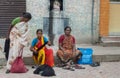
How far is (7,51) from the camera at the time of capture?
920cm

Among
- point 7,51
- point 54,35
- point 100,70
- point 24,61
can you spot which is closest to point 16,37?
point 7,51

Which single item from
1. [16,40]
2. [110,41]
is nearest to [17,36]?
[16,40]

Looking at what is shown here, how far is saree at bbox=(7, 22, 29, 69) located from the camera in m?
8.97

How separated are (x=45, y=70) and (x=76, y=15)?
152 inches

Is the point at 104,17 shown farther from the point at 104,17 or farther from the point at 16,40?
the point at 16,40

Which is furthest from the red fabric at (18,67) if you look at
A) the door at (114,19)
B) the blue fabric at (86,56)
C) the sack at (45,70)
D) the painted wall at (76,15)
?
the door at (114,19)

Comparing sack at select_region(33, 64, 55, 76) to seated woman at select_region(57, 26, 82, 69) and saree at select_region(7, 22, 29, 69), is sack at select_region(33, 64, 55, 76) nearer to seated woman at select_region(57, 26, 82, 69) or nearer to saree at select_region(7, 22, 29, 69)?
saree at select_region(7, 22, 29, 69)

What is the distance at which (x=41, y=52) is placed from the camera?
31.1 feet

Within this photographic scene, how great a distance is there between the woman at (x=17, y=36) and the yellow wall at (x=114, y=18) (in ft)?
14.2

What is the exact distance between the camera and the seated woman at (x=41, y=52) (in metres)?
9.51

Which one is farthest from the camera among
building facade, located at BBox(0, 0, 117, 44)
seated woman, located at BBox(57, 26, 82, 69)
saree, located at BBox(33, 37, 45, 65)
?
building facade, located at BBox(0, 0, 117, 44)

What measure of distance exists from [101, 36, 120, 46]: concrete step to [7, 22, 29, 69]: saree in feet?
12.1

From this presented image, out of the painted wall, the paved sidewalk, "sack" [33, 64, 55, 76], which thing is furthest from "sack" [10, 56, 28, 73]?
the painted wall

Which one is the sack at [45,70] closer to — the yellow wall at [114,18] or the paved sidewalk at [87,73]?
the paved sidewalk at [87,73]
